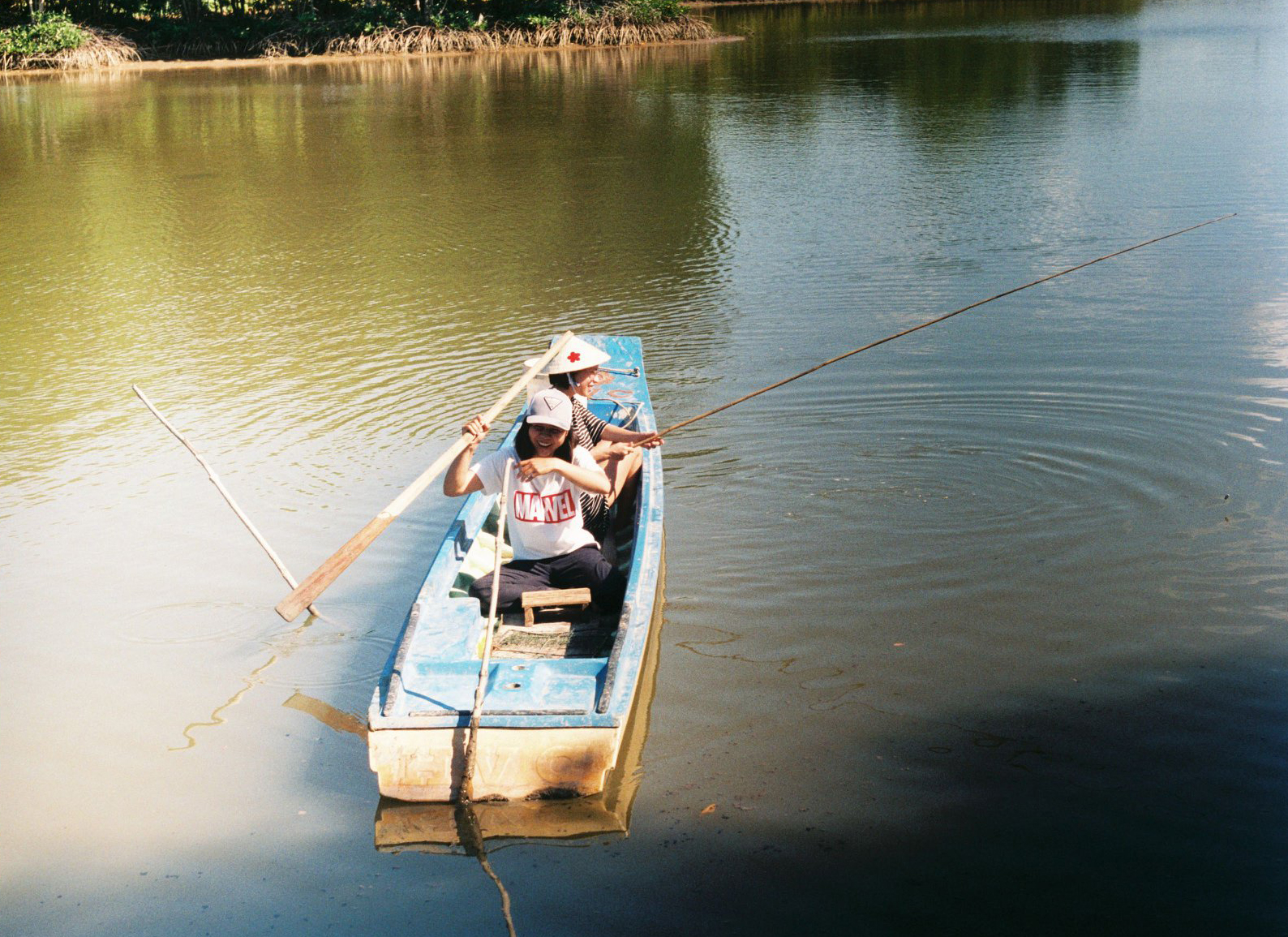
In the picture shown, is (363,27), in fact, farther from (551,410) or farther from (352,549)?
(352,549)

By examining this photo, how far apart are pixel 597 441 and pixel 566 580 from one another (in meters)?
1.11

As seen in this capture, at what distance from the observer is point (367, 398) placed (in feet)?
29.8

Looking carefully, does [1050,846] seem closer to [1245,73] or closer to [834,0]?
[1245,73]

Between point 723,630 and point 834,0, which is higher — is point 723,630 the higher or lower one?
the lower one

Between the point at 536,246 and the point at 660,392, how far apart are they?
5.15 m

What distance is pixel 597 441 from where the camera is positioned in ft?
21.0

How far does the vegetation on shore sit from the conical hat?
31.9 m

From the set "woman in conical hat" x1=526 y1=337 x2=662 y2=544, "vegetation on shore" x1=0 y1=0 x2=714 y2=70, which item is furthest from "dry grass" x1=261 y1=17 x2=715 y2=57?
"woman in conical hat" x1=526 y1=337 x2=662 y2=544

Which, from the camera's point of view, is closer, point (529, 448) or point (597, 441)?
point (529, 448)

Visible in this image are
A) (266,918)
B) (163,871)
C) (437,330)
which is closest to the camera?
(266,918)

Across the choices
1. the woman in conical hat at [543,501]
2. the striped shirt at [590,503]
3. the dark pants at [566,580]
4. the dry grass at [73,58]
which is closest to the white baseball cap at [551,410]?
the woman in conical hat at [543,501]

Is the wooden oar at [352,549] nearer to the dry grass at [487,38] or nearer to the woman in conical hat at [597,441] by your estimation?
the woman in conical hat at [597,441]

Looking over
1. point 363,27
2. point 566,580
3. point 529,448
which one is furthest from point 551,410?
point 363,27

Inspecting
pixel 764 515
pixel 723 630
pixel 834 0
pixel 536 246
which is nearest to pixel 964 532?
pixel 764 515
